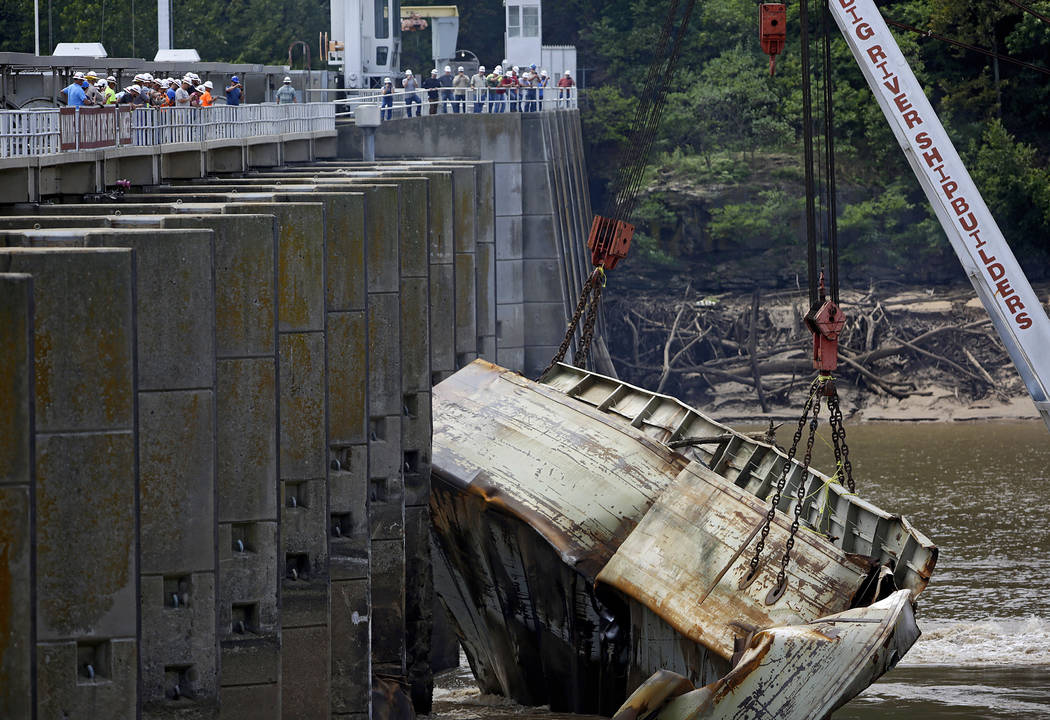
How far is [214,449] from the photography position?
13.1m

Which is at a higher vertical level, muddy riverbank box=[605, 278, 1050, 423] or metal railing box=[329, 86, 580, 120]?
metal railing box=[329, 86, 580, 120]

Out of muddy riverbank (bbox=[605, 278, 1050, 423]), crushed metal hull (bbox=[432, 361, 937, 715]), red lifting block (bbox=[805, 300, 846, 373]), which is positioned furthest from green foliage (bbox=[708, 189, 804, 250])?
red lifting block (bbox=[805, 300, 846, 373])

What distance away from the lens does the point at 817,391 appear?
Answer: 20.4 meters

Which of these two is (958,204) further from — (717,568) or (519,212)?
(519,212)

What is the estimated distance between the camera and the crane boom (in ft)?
73.9

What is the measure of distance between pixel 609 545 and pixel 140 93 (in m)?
11.2

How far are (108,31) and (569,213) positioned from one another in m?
33.8

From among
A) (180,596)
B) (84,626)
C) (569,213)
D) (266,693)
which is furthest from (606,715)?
(569,213)

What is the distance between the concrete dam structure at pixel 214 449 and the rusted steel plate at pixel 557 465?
36.3 inches

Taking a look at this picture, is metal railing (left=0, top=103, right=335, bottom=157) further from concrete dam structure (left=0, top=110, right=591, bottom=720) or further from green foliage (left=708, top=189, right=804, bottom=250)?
green foliage (left=708, top=189, right=804, bottom=250)

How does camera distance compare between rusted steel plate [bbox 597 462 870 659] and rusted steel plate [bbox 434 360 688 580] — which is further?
rusted steel plate [bbox 434 360 688 580]

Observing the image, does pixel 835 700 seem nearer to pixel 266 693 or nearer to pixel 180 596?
pixel 266 693

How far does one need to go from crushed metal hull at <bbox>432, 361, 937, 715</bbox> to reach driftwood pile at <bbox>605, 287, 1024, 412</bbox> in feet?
79.4

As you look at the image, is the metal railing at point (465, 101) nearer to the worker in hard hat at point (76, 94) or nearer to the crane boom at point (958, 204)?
the worker in hard hat at point (76, 94)
